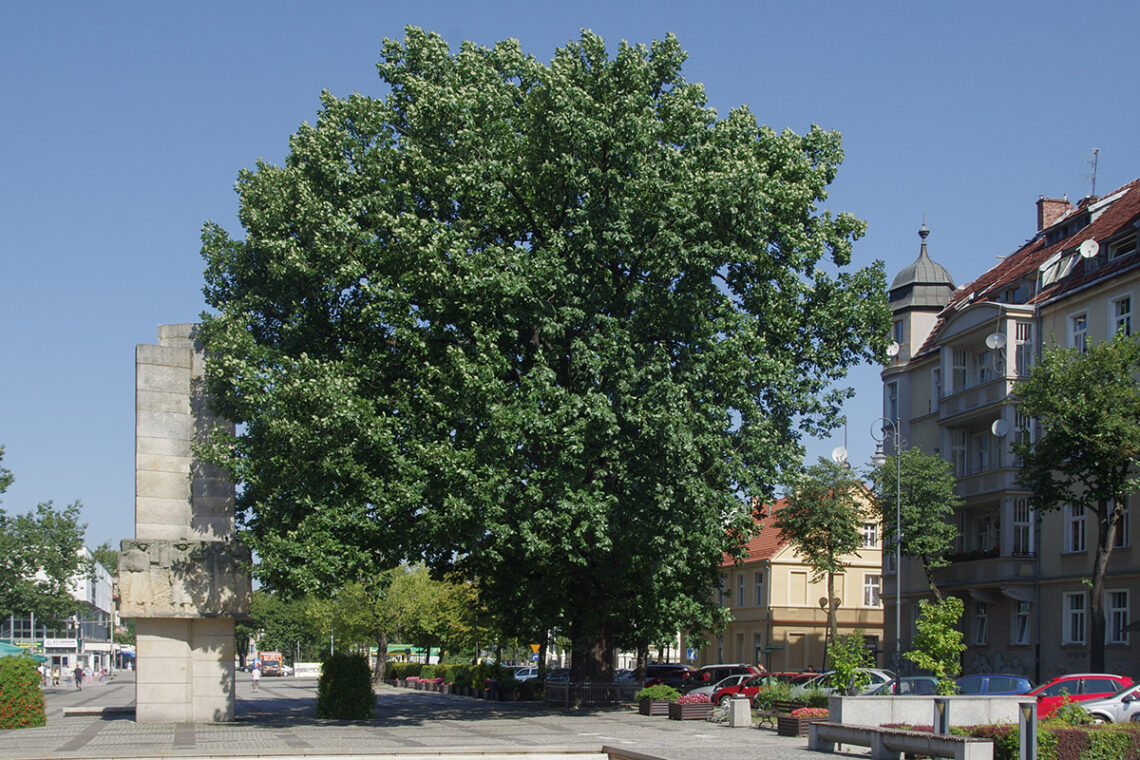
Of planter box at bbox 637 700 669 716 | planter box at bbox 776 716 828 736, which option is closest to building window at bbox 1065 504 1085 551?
planter box at bbox 637 700 669 716

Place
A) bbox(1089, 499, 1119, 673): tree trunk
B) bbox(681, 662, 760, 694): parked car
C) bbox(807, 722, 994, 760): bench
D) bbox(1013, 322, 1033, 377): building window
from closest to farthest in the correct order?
bbox(807, 722, 994, 760): bench < bbox(1089, 499, 1119, 673): tree trunk < bbox(1013, 322, 1033, 377): building window < bbox(681, 662, 760, 694): parked car

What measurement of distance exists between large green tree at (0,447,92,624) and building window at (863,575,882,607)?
5194 cm

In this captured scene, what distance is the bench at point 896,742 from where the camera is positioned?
775 inches

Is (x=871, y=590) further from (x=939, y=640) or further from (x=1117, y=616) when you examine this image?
(x=939, y=640)

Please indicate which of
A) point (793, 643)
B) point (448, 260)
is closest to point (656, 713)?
point (448, 260)

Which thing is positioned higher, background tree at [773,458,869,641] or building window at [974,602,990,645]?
background tree at [773,458,869,641]

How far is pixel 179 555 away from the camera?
1211 inches

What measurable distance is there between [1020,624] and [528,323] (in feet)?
87.6

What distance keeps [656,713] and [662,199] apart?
51.4 feet

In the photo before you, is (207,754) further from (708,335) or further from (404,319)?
(708,335)

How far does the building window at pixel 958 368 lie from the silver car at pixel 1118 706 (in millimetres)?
23542

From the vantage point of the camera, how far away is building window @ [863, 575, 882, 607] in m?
75.4

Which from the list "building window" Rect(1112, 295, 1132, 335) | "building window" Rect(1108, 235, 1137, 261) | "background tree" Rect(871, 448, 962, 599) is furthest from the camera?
"background tree" Rect(871, 448, 962, 599)

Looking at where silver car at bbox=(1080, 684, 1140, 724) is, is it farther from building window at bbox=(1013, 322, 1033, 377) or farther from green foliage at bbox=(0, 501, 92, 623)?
green foliage at bbox=(0, 501, 92, 623)
